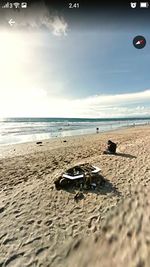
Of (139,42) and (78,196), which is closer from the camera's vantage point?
(139,42)

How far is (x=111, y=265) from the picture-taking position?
413cm

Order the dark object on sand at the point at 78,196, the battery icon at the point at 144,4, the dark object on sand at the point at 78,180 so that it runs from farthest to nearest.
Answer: the dark object on sand at the point at 78,180 → the dark object on sand at the point at 78,196 → the battery icon at the point at 144,4

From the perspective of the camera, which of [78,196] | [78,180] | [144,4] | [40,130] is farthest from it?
[40,130]

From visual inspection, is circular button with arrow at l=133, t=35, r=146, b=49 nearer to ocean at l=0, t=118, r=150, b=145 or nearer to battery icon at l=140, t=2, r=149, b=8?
battery icon at l=140, t=2, r=149, b=8

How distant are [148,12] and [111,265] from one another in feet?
17.4

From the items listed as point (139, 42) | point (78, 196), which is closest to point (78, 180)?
point (78, 196)

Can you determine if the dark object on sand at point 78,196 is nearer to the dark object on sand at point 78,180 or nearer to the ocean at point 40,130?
the dark object on sand at point 78,180

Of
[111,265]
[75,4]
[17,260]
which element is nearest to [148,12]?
[75,4]

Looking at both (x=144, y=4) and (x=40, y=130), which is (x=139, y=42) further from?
(x=40, y=130)

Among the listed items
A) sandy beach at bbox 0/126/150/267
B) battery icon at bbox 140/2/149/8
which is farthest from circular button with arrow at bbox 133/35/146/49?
sandy beach at bbox 0/126/150/267

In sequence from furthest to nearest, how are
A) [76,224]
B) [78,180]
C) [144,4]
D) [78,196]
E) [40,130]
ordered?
[40,130]
[78,180]
[78,196]
[76,224]
[144,4]

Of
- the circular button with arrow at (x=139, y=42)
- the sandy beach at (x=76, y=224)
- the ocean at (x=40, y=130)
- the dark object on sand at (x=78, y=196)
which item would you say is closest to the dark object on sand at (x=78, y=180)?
the sandy beach at (x=76, y=224)

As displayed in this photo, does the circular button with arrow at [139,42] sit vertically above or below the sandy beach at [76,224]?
above

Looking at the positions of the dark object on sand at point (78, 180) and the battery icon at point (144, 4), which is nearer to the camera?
the battery icon at point (144, 4)
